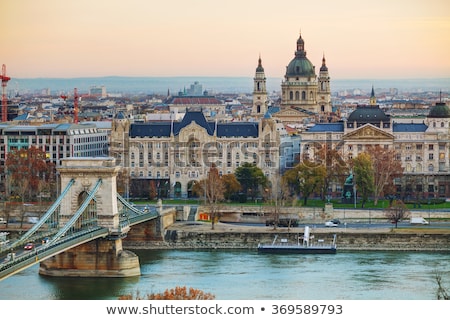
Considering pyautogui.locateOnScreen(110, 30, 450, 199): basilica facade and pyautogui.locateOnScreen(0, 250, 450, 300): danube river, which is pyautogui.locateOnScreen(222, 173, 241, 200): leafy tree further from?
pyautogui.locateOnScreen(0, 250, 450, 300): danube river

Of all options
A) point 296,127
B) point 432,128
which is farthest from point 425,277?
point 296,127

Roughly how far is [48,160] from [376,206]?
31.9 feet

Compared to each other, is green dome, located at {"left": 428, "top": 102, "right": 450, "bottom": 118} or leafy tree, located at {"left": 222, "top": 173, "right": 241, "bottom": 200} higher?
green dome, located at {"left": 428, "top": 102, "right": 450, "bottom": 118}

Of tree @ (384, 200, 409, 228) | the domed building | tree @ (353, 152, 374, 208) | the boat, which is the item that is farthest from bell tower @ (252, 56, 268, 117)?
the boat

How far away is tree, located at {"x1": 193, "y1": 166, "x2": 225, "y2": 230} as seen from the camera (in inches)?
1377

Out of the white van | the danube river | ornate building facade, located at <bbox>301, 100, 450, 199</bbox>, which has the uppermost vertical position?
ornate building facade, located at <bbox>301, 100, 450, 199</bbox>

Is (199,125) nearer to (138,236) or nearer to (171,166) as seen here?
(171,166)

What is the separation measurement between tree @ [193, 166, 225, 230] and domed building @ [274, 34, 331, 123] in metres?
20.5

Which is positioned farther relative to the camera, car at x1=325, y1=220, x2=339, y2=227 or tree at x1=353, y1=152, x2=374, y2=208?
tree at x1=353, y1=152, x2=374, y2=208

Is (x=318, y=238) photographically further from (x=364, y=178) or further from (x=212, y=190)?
(x=364, y=178)

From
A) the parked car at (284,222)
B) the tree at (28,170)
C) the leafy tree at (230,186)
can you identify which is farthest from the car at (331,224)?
the tree at (28,170)

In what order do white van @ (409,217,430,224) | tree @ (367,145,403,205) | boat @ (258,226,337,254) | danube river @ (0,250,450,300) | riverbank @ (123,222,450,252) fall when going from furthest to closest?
tree @ (367,145,403,205) < white van @ (409,217,430,224) < riverbank @ (123,222,450,252) < boat @ (258,226,337,254) < danube river @ (0,250,450,300)

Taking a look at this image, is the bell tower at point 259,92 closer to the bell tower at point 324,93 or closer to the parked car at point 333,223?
the bell tower at point 324,93

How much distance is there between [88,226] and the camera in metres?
28.0
